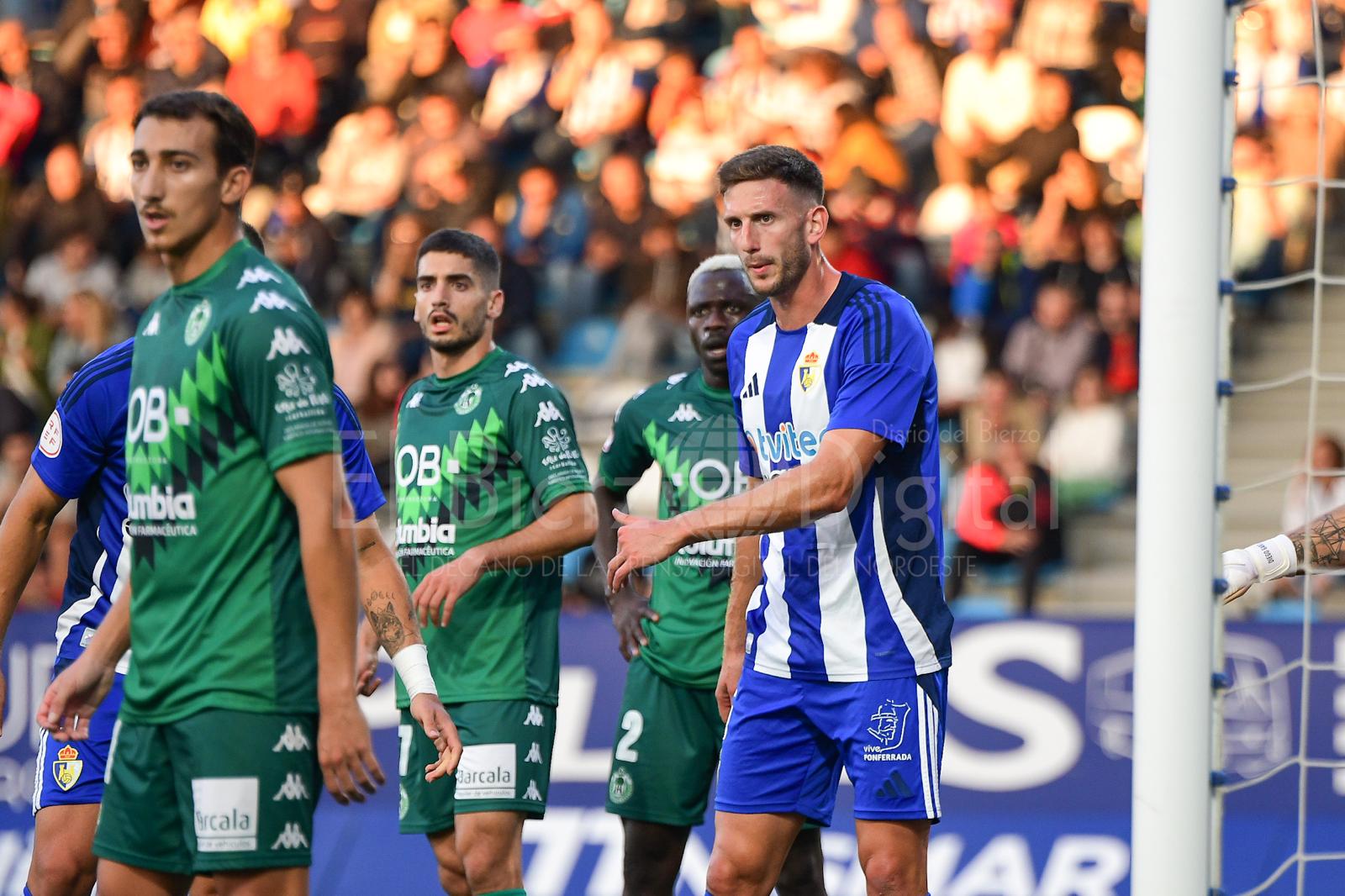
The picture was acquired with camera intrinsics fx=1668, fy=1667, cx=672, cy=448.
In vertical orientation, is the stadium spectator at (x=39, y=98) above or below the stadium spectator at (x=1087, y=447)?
above

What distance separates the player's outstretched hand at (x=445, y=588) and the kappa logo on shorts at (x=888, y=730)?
1.63m

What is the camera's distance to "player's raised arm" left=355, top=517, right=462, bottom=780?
14.4 feet

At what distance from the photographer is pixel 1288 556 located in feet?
16.2

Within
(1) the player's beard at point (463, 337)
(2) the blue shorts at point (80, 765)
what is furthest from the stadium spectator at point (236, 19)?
(2) the blue shorts at point (80, 765)

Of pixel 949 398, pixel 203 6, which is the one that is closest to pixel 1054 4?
pixel 949 398

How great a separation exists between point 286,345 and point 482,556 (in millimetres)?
2205

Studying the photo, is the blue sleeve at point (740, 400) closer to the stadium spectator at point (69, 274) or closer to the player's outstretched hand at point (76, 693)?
the player's outstretched hand at point (76, 693)

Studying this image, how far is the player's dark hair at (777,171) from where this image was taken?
5.05 m

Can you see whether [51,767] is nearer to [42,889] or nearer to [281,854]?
[42,889]

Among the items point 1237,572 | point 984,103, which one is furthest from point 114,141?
point 1237,572

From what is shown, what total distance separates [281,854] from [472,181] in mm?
10468

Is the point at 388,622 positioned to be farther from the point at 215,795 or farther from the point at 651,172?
the point at 651,172

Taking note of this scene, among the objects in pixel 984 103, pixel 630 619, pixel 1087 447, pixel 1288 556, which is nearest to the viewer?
pixel 1288 556

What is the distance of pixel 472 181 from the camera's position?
13742 mm
